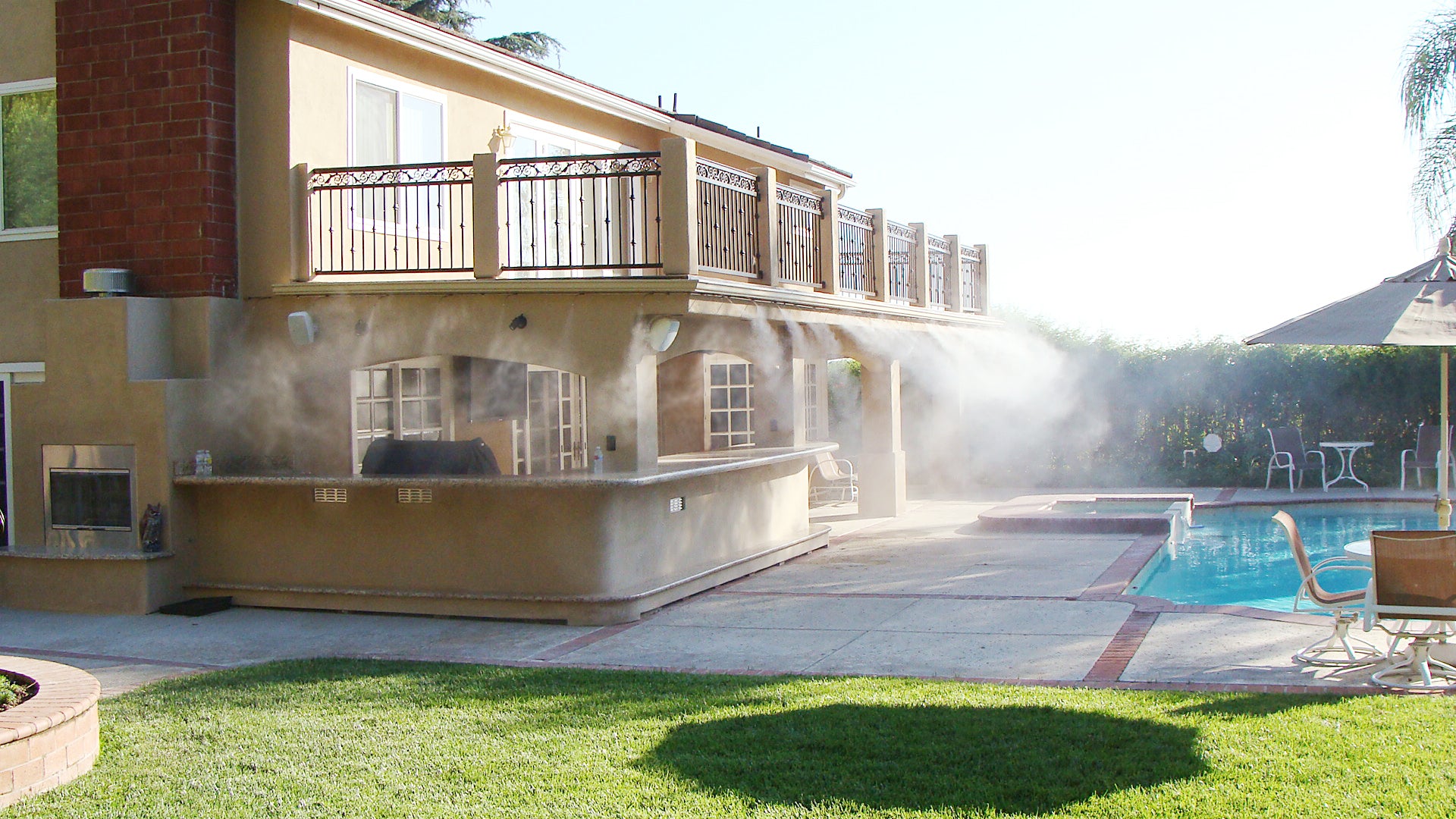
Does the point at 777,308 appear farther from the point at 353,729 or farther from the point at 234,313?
the point at 353,729

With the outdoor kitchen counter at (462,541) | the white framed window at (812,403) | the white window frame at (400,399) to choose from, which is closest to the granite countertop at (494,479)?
the outdoor kitchen counter at (462,541)

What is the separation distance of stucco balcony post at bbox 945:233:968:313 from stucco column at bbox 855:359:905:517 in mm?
1331

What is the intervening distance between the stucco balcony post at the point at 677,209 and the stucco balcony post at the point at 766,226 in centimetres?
183

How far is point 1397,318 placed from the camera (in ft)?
26.8

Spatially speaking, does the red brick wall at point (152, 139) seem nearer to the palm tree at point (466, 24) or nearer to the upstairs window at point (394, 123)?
the upstairs window at point (394, 123)

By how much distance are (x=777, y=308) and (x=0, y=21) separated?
8.44 metres

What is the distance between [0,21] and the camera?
41.4 feet

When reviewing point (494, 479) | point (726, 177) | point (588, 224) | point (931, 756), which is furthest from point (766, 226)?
point (931, 756)

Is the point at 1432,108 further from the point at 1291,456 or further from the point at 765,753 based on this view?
the point at 765,753

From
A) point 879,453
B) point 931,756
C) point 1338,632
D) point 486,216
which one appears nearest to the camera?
point 931,756

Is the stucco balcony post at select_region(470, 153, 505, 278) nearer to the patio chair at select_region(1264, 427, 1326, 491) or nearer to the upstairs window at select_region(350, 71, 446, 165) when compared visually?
the upstairs window at select_region(350, 71, 446, 165)

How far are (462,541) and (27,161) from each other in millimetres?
6404

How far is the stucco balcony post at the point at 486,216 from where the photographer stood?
10.8 metres

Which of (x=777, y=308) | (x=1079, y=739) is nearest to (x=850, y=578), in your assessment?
(x=777, y=308)
